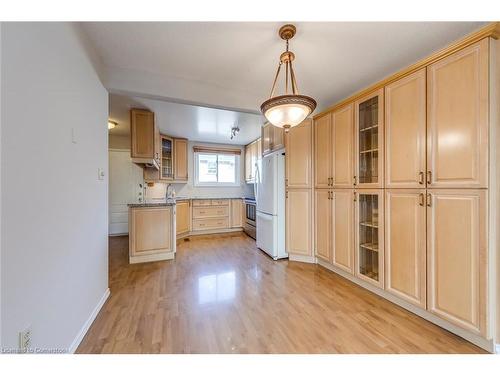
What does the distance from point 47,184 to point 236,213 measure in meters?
4.20

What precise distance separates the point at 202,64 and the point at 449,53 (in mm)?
2037

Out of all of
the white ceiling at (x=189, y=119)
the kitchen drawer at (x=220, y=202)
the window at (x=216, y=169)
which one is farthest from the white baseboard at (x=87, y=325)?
the window at (x=216, y=169)

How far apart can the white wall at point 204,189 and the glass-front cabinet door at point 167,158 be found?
494 millimetres

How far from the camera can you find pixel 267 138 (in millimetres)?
3494

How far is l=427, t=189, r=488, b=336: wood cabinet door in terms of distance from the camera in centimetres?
135

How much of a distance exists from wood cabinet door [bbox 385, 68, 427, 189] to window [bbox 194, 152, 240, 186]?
4173mm

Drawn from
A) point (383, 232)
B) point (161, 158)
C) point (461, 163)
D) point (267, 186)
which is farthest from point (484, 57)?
point (161, 158)

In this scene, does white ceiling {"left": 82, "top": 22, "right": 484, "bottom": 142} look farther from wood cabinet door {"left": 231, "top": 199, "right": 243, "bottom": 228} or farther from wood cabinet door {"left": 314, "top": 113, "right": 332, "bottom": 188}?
wood cabinet door {"left": 231, "top": 199, "right": 243, "bottom": 228}

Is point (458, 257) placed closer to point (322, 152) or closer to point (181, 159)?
point (322, 152)

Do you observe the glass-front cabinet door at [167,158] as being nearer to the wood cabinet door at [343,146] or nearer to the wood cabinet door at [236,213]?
the wood cabinet door at [236,213]

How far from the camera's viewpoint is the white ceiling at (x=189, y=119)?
2986 millimetres

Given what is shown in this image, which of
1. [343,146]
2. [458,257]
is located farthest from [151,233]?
[458,257]

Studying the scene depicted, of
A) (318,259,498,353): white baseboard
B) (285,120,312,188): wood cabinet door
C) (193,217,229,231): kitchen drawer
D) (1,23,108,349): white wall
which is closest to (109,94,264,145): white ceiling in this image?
(285,120,312,188): wood cabinet door
